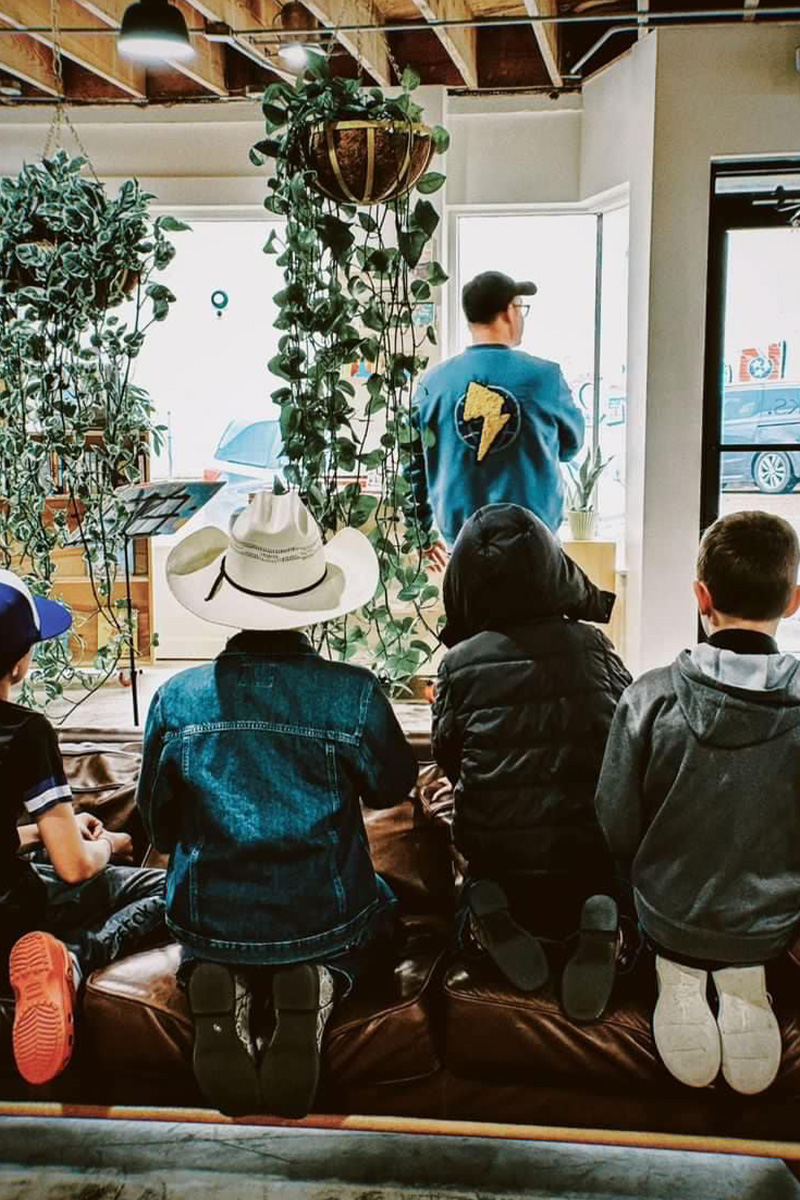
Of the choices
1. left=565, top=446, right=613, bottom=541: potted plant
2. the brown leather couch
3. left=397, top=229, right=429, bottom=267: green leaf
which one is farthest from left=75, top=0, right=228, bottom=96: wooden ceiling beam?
the brown leather couch

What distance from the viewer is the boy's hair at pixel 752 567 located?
6.27 feet

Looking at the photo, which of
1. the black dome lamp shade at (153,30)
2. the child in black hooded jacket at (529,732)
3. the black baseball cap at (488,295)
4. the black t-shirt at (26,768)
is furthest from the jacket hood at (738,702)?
the black dome lamp shade at (153,30)

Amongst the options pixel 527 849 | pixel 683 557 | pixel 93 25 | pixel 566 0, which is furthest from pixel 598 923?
pixel 93 25

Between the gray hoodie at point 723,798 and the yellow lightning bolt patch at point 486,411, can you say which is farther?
the yellow lightning bolt patch at point 486,411

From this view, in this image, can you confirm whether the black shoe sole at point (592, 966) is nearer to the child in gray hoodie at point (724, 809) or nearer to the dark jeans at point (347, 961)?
the child in gray hoodie at point (724, 809)

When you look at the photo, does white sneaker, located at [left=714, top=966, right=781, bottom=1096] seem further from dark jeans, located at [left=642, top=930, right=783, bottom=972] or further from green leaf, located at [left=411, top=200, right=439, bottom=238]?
green leaf, located at [left=411, top=200, right=439, bottom=238]

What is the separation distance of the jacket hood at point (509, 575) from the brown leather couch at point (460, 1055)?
67cm

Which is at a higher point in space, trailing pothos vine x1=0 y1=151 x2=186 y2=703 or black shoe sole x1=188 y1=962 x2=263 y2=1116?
trailing pothos vine x1=0 y1=151 x2=186 y2=703

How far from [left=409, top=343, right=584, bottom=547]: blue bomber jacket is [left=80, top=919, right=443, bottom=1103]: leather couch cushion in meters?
1.63

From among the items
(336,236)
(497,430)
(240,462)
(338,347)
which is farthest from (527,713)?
(240,462)

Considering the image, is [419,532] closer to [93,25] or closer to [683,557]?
[683,557]

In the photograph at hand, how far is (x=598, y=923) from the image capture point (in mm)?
1976

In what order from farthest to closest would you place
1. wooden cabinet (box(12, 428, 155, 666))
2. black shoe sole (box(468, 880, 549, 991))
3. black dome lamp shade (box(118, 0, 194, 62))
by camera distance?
1. wooden cabinet (box(12, 428, 155, 666))
2. black dome lamp shade (box(118, 0, 194, 62))
3. black shoe sole (box(468, 880, 549, 991))

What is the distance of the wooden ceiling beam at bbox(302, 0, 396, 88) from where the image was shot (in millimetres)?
4363
